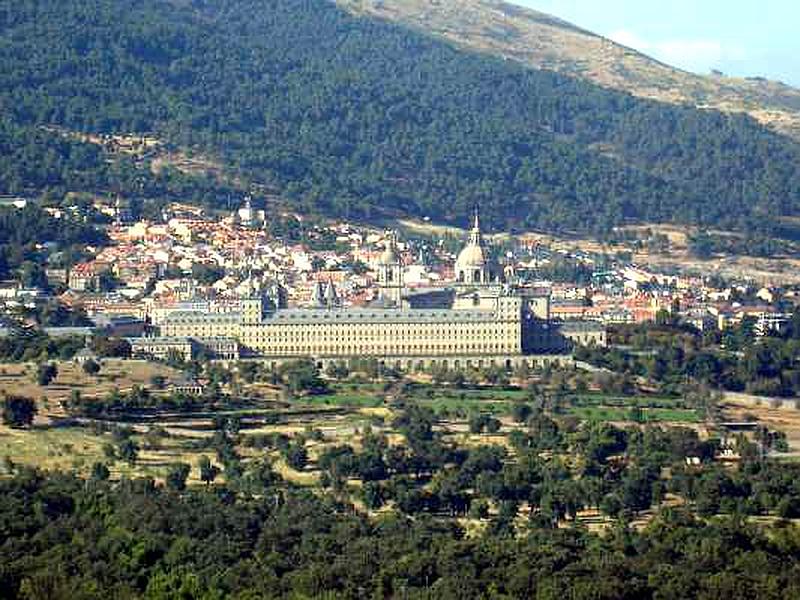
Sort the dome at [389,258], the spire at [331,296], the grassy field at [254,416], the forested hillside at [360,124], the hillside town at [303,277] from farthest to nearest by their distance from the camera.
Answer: the forested hillside at [360,124]
the dome at [389,258]
the hillside town at [303,277]
the spire at [331,296]
the grassy field at [254,416]

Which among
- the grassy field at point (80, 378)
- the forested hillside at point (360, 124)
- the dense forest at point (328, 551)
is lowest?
the dense forest at point (328, 551)

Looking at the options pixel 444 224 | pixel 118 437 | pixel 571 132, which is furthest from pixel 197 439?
pixel 571 132

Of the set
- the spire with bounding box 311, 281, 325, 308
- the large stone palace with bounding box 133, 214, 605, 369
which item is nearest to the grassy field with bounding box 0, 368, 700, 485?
the large stone palace with bounding box 133, 214, 605, 369

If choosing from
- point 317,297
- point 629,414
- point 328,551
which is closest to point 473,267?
point 317,297

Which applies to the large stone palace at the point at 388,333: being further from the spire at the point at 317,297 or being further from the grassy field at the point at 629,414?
the grassy field at the point at 629,414

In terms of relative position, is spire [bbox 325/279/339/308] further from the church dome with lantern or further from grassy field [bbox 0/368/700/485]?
grassy field [bbox 0/368/700/485]

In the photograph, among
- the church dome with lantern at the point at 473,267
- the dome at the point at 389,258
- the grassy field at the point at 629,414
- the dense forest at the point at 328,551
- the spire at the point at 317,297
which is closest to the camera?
the dense forest at the point at 328,551

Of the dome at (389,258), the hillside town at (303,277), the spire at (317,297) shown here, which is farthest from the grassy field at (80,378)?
the dome at (389,258)

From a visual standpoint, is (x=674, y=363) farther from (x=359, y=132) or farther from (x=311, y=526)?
(x=359, y=132)
